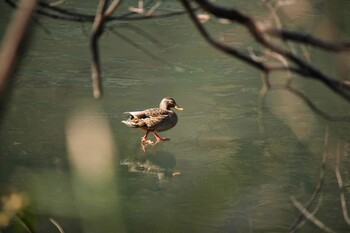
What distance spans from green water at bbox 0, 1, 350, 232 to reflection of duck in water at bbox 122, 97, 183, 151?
10 centimetres

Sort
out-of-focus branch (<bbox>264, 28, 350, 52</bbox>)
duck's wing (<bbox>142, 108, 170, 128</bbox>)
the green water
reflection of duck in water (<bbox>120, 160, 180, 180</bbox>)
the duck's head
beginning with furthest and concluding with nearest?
the duck's head → duck's wing (<bbox>142, 108, 170, 128</bbox>) → reflection of duck in water (<bbox>120, 160, 180, 180</bbox>) → the green water → out-of-focus branch (<bbox>264, 28, 350, 52</bbox>)

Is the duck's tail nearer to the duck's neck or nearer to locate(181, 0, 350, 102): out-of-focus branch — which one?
the duck's neck

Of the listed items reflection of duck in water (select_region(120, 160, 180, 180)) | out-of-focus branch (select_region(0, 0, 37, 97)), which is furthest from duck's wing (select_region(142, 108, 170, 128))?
out-of-focus branch (select_region(0, 0, 37, 97))

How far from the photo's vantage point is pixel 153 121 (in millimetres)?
5809

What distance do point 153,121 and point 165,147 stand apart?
0.80 ft

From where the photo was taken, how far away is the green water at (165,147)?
4539 millimetres

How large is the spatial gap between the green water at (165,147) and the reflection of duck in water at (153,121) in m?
0.10

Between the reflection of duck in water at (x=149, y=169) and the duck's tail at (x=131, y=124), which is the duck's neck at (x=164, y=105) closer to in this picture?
the duck's tail at (x=131, y=124)

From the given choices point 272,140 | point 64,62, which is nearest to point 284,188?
point 272,140

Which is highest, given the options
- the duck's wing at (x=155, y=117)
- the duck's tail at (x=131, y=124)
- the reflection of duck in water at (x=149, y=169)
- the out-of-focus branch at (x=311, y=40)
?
the out-of-focus branch at (x=311, y=40)

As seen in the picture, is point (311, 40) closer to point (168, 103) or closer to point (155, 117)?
point (155, 117)

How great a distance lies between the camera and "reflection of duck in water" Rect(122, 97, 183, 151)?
5.82 metres

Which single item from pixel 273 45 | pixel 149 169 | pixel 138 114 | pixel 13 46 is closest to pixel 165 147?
pixel 138 114

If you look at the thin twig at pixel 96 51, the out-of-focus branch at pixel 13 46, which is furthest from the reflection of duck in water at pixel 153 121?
the out-of-focus branch at pixel 13 46
